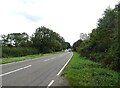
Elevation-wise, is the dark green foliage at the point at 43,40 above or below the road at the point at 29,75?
above

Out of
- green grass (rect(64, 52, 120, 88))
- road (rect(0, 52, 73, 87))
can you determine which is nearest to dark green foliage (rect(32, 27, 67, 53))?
road (rect(0, 52, 73, 87))

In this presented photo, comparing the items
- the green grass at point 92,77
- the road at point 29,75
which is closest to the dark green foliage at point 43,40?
the road at point 29,75

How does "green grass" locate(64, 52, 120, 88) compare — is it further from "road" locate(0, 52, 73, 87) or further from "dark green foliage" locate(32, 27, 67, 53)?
"dark green foliage" locate(32, 27, 67, 53)

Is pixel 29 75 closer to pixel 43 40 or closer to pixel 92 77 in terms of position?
pixel 92 77

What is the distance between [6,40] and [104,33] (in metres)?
96.9

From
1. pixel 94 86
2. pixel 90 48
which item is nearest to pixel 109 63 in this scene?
pixel 94 86

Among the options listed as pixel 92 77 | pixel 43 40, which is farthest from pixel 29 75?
pixel 43 40

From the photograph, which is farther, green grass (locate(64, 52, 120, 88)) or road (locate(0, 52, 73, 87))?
green grass (locate(64, 52, 120, 88))

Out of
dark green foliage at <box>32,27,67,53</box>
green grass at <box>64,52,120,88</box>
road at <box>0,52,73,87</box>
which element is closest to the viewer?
road at <box>0,52,73,87</box>

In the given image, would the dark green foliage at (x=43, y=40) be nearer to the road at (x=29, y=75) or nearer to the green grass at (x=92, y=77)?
the road at (x=29, y=75)

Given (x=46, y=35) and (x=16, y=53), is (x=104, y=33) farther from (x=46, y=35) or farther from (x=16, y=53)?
(x=46, y=35)

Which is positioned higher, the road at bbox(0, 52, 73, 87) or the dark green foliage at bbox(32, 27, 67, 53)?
the dark green foliage at bbox(32, 27, 67, 53)

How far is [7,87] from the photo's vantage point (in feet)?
37.6

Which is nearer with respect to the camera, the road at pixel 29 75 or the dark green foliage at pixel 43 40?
the road at pixel 29 75
